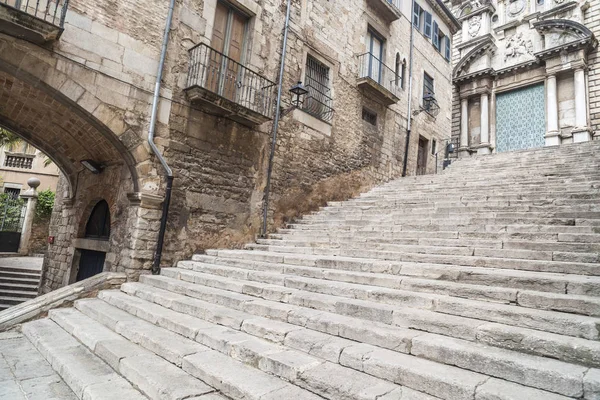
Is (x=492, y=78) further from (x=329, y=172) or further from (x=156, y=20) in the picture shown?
(x=156, y=20)

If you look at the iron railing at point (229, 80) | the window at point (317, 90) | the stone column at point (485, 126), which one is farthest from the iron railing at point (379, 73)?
the stone column at point (485, 126)

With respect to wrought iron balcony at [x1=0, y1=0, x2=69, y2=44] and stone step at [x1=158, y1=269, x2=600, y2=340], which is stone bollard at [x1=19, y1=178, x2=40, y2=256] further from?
stone step at [x1=158, y1=269, x2=600, y2=340]

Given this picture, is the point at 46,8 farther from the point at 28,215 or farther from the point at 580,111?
the point at 580,111

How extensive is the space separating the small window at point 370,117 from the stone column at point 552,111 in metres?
7.90

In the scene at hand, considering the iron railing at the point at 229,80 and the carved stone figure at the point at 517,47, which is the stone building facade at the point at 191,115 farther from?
the carved stone figure at the point at 517,47

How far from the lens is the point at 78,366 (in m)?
3.06

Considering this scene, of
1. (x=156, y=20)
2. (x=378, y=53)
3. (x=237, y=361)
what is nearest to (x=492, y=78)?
(x=378, y=53)

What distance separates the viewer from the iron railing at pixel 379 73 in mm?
10531

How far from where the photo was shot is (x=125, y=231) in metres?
5.85

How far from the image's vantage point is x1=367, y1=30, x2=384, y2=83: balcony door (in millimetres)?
10859

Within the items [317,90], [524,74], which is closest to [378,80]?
[317,90]

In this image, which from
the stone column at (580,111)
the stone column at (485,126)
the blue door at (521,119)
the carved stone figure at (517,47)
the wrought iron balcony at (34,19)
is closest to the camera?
the wrought iron balcony at (34,19)

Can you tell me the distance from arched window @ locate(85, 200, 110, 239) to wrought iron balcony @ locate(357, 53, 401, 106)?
7430 mm

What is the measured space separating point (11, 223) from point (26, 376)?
14917mm
